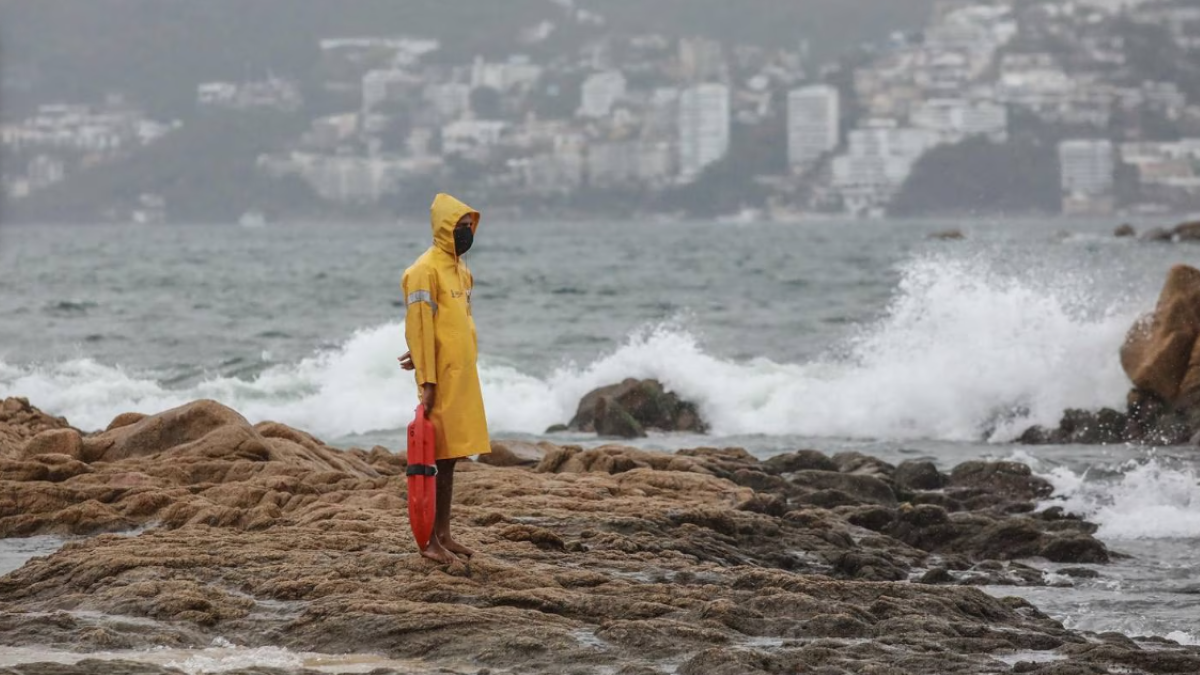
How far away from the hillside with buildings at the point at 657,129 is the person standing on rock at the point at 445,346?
119 metres

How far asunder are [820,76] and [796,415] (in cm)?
15147

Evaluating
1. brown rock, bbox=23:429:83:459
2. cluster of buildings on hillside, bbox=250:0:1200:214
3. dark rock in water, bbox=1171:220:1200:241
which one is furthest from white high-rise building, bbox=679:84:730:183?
brown rock, bbox=23:429:83:459

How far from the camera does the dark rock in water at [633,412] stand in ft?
63.3

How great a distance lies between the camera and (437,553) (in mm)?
8656

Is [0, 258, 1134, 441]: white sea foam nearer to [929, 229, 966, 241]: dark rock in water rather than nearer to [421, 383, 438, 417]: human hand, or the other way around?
[421, 383, 438, 417]: human hand

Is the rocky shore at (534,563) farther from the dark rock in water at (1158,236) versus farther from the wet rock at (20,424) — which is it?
the dark rock in water at (1158,236)

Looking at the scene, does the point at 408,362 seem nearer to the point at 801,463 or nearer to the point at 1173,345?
the point at 801,463

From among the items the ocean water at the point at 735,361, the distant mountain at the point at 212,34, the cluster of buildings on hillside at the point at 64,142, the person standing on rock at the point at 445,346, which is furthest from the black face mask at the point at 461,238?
the distant mountain at the point at 212,34

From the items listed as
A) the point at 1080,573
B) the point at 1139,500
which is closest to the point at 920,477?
the point at 1139,500

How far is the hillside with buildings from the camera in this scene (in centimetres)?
13400

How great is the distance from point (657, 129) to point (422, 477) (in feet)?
466

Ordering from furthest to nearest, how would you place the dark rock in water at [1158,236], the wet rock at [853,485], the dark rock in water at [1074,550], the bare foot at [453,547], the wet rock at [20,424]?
the dark rock in water at [1158,236]
the wet rock at [853,485]
the wet rock at [20,424]
the dark rock in water at [1074,550]
the bare foot at [453,547]

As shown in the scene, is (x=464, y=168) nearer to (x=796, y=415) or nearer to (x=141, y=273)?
(x=141, y=273)

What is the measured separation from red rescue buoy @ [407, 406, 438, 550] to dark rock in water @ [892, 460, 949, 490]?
22.5 ft
